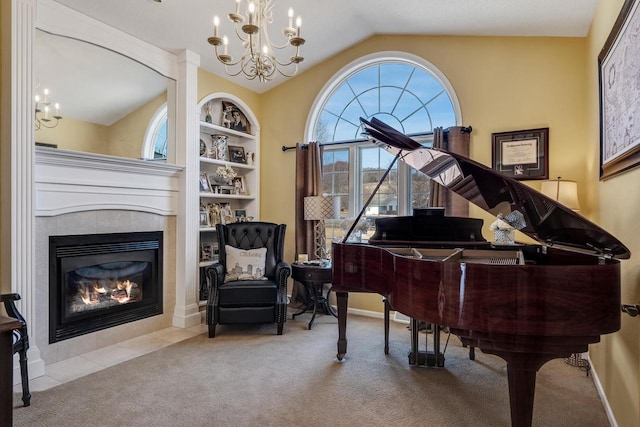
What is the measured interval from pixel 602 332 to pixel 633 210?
0.79m

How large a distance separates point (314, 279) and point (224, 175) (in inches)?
70.8

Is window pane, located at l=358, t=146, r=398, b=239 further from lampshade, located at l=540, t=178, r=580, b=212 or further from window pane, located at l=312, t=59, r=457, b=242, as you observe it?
lampshade, located at l=540, t=178, r=580, b=212

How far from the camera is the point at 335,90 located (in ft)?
15.0

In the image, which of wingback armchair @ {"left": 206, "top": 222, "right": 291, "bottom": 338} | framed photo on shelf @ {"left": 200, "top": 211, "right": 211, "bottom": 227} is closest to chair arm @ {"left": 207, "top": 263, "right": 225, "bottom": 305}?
wingback armchair @ {"left": 206, "top": 222, "right": 291, "bottom": 338}

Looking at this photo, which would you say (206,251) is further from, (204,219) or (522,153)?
(522,153)

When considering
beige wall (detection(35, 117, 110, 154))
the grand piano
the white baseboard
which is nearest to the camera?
the grand piano

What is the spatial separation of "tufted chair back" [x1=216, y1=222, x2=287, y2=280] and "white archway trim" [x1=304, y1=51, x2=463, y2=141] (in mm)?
1335

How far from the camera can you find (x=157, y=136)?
13.2 ft

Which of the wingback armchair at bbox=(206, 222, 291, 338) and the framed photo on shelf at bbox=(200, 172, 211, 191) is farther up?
the framed photo on shelf at bbox=(200, 172, 211, 191)

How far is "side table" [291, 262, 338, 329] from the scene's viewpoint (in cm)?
368

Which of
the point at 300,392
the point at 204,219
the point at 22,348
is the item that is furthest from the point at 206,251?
the point at 300,392

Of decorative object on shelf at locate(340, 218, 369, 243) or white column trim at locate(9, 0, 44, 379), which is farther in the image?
decorative object on shelf at locate(340, 218, 369, 243)

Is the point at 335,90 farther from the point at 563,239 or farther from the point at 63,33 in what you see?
the point at 563,239

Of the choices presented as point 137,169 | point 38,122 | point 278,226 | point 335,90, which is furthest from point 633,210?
point 38,122
